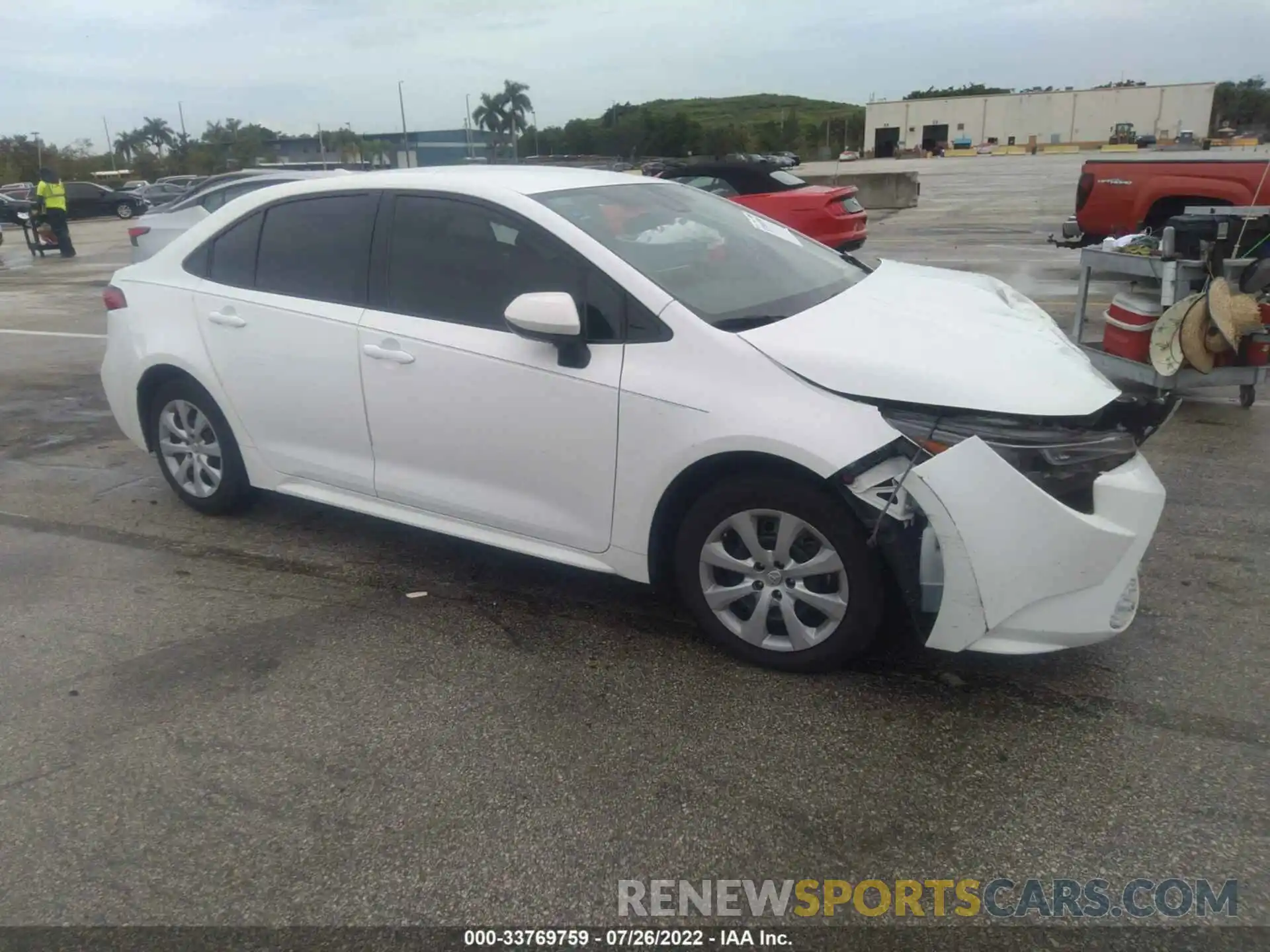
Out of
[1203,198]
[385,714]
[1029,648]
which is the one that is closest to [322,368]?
[385,714]

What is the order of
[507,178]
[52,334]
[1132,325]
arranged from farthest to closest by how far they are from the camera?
1. [52,334]
2. [1132,325]
3. [507,178]

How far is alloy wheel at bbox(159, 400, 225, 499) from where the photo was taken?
194 inches

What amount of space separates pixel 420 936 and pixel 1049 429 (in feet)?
7.50

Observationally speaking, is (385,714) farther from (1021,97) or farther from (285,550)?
(1021,97)

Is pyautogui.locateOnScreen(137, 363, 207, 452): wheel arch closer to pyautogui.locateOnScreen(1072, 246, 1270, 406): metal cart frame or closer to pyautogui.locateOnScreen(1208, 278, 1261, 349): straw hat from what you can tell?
pyautogui.locateOnScreen(1072, 246, 1270, 406): metal cart frame

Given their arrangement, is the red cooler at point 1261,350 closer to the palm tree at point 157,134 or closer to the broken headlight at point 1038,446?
the broken headlight at point 1038,446

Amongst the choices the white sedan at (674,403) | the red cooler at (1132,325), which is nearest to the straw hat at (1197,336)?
the red cooler at (1132,325)

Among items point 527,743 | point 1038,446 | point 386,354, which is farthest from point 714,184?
point 527,743

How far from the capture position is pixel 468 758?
3.09m

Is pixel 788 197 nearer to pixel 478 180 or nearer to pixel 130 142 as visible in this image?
pixel 478 180

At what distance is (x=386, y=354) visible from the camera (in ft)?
13.2

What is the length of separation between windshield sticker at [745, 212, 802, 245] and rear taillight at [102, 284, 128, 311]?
3.20 meters

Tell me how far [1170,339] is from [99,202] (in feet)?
131

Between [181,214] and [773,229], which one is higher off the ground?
[773,229]
